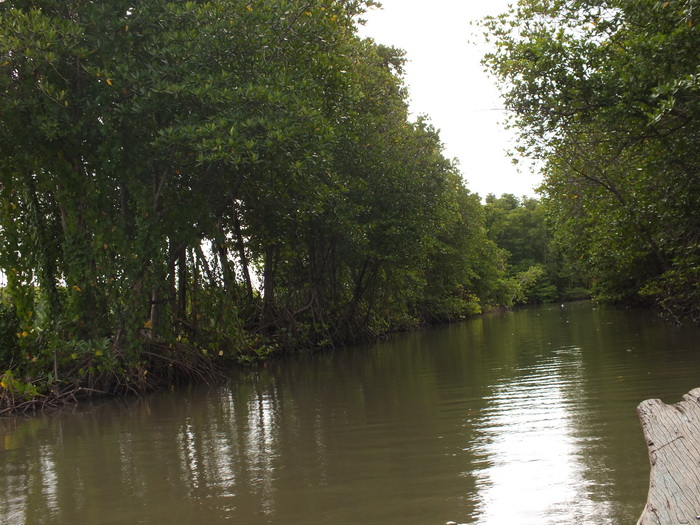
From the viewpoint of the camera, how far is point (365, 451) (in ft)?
19.0

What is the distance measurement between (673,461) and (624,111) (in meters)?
7.71

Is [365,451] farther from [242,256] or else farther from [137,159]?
[242,256]

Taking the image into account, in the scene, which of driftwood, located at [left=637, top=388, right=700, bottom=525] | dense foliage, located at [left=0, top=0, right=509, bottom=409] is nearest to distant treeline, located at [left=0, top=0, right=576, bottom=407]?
dense foliage, located at [left=0, top=0, right=509, bottom=409]

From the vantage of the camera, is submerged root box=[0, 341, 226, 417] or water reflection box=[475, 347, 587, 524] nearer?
water reflection box=[475, 347, 587, 524]

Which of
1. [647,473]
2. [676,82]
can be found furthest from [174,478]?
[676,82]

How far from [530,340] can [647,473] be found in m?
13.3

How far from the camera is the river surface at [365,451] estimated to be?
4.26 meters

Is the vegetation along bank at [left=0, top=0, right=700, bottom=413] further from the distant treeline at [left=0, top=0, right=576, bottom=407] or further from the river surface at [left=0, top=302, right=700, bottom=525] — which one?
the river surface at [left=0, top=302, right=700, bottom=525]

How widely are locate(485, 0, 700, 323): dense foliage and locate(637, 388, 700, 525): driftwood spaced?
18.1 feet

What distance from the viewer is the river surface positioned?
4258mm

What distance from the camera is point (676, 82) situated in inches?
310

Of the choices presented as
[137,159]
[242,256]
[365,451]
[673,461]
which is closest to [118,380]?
[137,159]

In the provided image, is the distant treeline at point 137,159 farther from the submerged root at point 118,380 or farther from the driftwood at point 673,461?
the driftwood at point 673,461

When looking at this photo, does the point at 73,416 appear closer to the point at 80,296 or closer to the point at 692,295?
the point at 80,296
